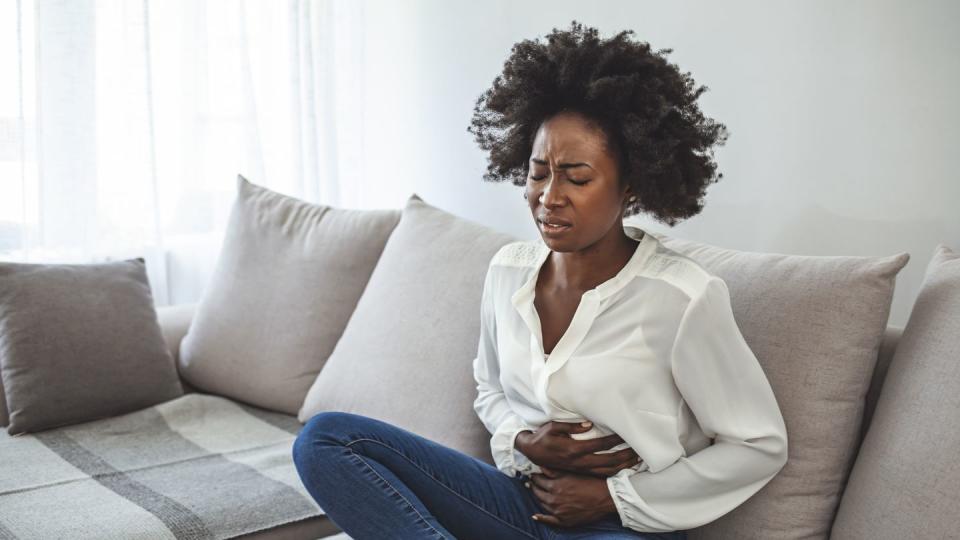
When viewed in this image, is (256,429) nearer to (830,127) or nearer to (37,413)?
(37,413)

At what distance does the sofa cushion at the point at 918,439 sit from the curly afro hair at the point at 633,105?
36cm

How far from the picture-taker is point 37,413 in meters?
2.15

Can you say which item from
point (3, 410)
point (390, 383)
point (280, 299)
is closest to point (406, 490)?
point (390, 383)

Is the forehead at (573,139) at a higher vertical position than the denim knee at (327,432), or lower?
higher

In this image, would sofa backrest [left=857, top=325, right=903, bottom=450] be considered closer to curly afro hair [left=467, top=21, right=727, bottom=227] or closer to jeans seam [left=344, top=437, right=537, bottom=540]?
curly afro hair [left=467, top=21, right=727, bottom=227]

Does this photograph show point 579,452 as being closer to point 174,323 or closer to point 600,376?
point 600,376

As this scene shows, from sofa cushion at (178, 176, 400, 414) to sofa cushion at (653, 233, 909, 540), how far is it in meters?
1.13

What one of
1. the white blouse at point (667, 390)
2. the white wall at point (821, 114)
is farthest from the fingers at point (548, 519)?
the white wall at point (821, 114)

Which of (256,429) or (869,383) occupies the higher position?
(869,383)

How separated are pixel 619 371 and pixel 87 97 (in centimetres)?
185

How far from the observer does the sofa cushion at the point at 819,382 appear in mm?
1421

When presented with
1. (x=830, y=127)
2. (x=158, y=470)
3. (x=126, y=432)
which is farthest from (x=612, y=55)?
(x=126, y=432)

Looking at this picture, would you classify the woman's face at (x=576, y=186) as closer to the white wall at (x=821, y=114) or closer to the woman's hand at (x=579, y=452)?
the woman's hand at (x=579, y=452)

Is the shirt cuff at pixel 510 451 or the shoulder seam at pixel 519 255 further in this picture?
the shoulder seam at pixel 519 255
